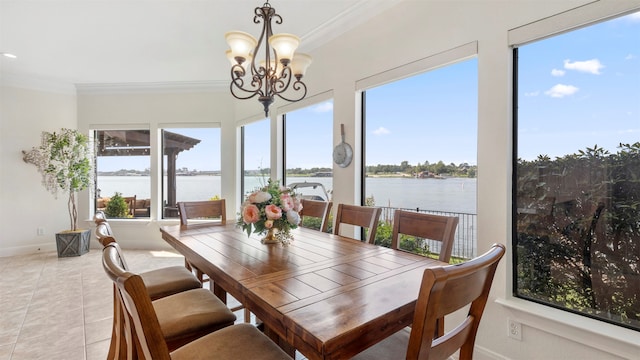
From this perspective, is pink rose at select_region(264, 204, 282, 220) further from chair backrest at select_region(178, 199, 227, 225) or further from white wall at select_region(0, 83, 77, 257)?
white wall at select_region(0, 83, 77, 257)

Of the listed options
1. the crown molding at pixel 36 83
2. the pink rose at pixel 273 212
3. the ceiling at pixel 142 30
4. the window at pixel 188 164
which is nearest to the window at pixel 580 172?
the ceiling at pixel 142 30

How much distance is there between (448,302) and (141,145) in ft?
19.7

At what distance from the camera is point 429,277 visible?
2.67 ft

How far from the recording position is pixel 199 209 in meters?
2.99

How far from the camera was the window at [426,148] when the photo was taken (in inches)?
92.7

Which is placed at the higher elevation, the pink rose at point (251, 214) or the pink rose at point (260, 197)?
the pink rose at point (260, 197)

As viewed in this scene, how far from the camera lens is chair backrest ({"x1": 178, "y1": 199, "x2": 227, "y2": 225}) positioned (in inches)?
112

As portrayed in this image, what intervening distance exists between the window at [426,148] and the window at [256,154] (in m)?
2.11

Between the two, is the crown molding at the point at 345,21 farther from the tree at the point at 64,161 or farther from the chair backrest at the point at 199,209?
the tree at the point at 64,161

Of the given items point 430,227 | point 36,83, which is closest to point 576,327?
point 430,227

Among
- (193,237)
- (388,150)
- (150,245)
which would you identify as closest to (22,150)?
(150,245)

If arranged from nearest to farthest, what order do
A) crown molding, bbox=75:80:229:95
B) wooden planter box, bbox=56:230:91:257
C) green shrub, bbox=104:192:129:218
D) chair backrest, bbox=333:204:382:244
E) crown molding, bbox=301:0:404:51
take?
1. chair backrest, bbox=333:204:382:244
2. crown molding, bbox=301:0:404:51
3. wooden planter box, bbox=56:230:91:257
4. crown molding, bbox=75:80:229:95
5. green shrub, bbox=104:192:129:218

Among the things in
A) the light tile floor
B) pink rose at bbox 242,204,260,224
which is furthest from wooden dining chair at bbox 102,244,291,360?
the light tile floor

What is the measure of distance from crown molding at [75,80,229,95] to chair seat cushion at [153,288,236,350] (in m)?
4.32
